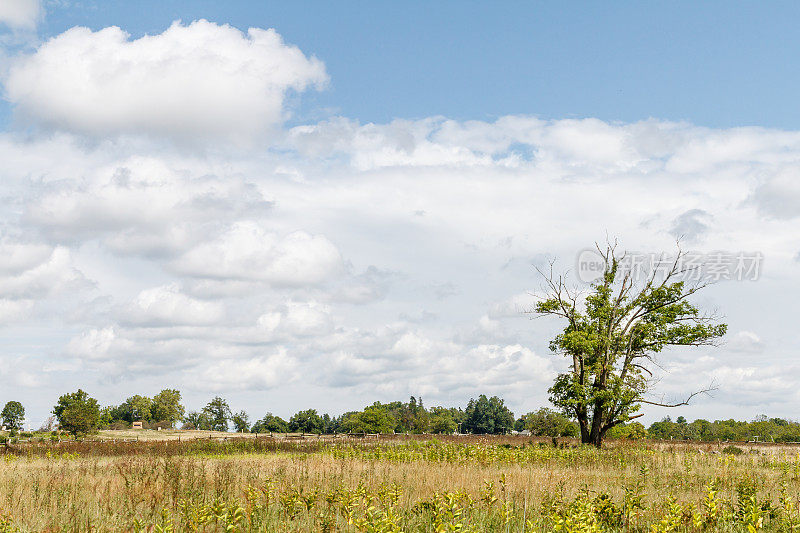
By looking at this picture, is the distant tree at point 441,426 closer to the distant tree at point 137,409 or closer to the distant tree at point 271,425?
the distant tree at point 271,425

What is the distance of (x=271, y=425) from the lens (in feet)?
420

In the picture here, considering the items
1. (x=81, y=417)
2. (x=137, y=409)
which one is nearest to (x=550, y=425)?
(x=81, y=417)

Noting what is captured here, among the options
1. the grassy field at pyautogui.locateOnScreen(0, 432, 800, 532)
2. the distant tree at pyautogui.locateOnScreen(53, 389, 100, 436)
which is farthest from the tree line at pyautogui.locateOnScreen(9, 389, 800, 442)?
the grassy field at pyautogui.locateOnScreen(0, 432, 800, 532)

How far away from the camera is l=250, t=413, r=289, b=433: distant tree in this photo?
127 meters

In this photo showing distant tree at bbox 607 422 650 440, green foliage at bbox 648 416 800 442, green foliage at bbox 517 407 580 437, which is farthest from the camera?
green foliage at bbox 648 416 800 442

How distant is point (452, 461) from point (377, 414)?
2575 inches

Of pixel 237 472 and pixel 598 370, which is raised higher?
pixel 598 370

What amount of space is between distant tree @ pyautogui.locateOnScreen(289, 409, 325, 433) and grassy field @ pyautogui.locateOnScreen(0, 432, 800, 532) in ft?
338

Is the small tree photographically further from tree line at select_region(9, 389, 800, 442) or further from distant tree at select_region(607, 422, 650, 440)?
distant tree at select_region(607, 422, 650, 440)

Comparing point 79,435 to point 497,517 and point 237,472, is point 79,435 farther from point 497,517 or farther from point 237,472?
point 497,517

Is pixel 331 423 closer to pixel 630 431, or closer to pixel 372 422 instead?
pixel 372 422

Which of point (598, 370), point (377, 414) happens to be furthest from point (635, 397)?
point (377, 414)

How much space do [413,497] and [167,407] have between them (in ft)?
418

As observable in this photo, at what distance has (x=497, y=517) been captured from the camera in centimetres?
1026
